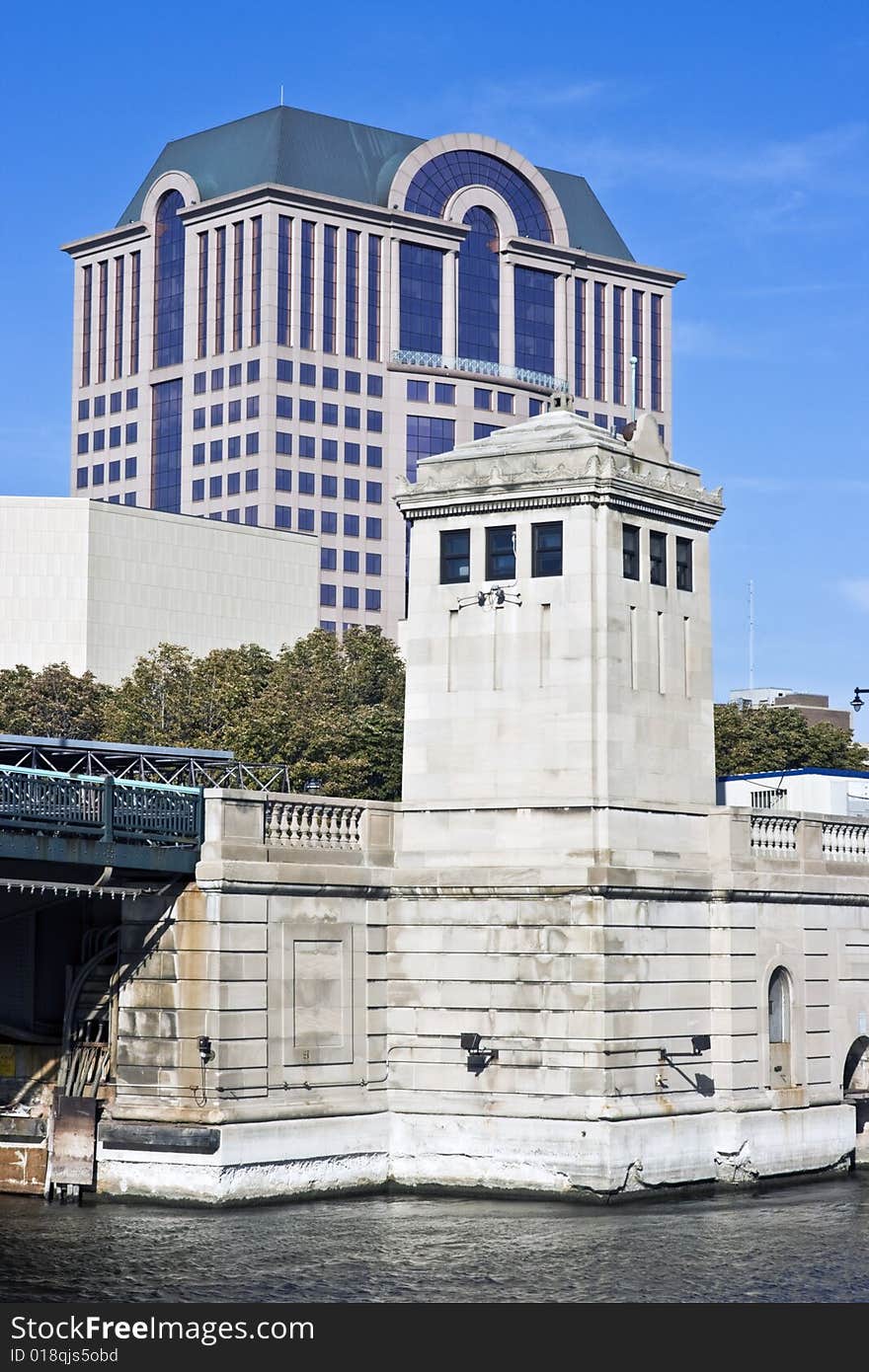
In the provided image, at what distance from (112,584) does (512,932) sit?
11958 centimetres

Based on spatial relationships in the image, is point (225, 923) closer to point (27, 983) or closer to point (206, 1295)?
point (27, 983)

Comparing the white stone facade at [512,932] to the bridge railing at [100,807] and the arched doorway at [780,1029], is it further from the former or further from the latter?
the bridge railing at [100,807]

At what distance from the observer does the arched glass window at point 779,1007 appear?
5516 cm

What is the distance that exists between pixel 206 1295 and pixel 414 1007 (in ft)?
48.9

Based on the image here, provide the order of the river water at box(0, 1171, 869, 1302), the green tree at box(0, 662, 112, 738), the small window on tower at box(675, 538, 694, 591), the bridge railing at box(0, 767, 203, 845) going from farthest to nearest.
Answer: the green tree at box(0, 662, 112, 738) → the small window on tower at box(675, 538, 694, 591) → the bridge railing at box(0, 767, 203, 845) → the river water at box(0, 1171, 869, 1302)

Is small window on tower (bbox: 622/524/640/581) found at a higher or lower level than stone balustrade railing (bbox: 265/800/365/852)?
higher

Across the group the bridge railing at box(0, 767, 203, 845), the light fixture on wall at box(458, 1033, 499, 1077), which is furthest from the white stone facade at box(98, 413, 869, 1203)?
the bridge railing at box(0, 767, 203, 845)

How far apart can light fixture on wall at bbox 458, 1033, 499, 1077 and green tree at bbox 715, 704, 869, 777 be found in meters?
48.2

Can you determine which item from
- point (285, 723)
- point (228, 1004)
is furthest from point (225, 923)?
point (285, 723)

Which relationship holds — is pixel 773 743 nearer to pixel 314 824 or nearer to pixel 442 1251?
pixel 314 824

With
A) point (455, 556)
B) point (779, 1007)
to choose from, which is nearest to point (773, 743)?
point (779, 1007)

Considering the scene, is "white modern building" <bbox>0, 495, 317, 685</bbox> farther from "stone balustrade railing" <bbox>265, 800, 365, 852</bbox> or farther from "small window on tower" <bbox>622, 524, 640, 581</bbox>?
"small window on tower" <bbox>622, 524, 640, 581</bbox>

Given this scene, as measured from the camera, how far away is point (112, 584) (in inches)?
6594

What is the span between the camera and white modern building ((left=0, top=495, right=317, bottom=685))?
544ft
